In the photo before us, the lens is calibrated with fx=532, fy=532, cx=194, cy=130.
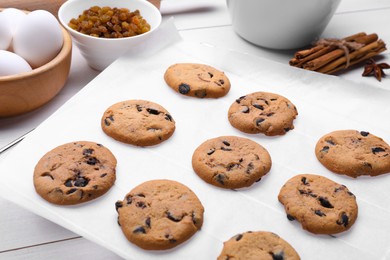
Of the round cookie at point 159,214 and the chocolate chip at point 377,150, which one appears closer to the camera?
the round cookie at point 159,214

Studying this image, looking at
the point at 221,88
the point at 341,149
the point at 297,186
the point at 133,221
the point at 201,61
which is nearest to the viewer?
the point at 133,221

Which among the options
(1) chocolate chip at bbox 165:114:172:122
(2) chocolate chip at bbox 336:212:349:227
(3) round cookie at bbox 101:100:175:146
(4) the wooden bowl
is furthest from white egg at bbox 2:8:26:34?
(2) chocolate chip at bbox 336:212:349:227

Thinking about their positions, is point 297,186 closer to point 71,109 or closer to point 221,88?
point 221,88

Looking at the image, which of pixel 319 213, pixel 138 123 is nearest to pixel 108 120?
pixel 138 123

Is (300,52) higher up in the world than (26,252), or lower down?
higher up

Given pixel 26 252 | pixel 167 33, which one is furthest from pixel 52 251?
pixel 167 33

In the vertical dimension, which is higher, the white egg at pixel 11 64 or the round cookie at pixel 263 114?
the white egg at pixel 11 64

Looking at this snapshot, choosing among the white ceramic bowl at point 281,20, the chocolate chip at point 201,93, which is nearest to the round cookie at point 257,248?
the chocolate chip at point 201,93

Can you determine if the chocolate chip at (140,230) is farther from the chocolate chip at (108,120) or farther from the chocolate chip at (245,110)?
the chocolate chip at (245,110)
